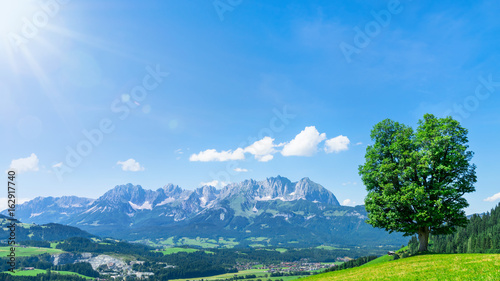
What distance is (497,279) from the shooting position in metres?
17.9

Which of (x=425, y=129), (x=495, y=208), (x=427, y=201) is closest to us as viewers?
(x=427, y=201)

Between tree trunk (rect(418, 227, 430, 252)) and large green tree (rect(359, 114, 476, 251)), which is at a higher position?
large green tree (rect(359, 114, 476, 251))

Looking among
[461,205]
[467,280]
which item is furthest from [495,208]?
[467,280]

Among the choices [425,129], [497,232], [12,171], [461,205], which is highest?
[425,129]

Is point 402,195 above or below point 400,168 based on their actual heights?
below

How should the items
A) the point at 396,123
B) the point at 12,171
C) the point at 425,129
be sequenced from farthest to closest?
the point at 12,171 < the point at 396,123 < the point at 425,129

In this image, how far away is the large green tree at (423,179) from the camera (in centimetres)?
3812

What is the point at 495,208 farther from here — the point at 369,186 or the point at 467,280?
the point at 467,280

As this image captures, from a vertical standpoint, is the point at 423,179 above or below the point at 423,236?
above

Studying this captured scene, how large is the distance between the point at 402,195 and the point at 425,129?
9893 millimetres

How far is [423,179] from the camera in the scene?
132 feet

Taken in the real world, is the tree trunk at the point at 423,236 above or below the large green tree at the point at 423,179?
below

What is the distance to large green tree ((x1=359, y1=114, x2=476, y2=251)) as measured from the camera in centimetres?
3812

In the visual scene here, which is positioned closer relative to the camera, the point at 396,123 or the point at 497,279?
the point at 497,279
